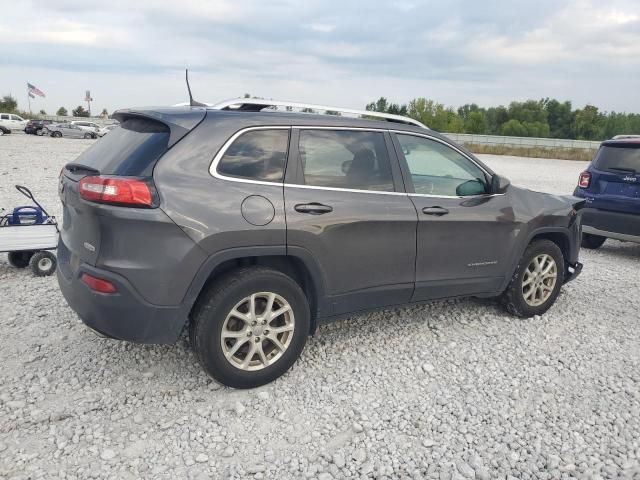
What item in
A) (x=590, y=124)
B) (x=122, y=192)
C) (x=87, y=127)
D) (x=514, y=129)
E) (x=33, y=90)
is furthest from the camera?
(x=514, y=129)

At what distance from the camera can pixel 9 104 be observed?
210 ft

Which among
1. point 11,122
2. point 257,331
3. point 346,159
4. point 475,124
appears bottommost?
point 475,124

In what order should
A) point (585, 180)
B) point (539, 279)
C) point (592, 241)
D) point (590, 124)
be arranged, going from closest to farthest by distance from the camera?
point (539, 279)
point (585, 180)
point (592, 241)
point (590, 124)

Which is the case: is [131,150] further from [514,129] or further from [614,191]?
[514,129]

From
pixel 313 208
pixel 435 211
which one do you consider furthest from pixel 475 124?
pixel 313 208

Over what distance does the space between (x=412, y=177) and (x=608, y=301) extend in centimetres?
293

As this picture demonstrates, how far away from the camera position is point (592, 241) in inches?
322

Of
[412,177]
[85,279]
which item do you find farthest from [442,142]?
[85,279]

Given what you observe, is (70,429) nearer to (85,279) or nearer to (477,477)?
(85,279)

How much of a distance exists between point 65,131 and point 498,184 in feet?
134

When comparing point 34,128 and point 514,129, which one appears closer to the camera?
point 34,128

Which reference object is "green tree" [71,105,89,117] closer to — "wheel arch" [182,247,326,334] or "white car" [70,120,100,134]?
"white car" [70,120,100,134]

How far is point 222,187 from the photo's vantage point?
320 centimetres

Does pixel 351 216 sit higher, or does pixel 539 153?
pixel 351 216
